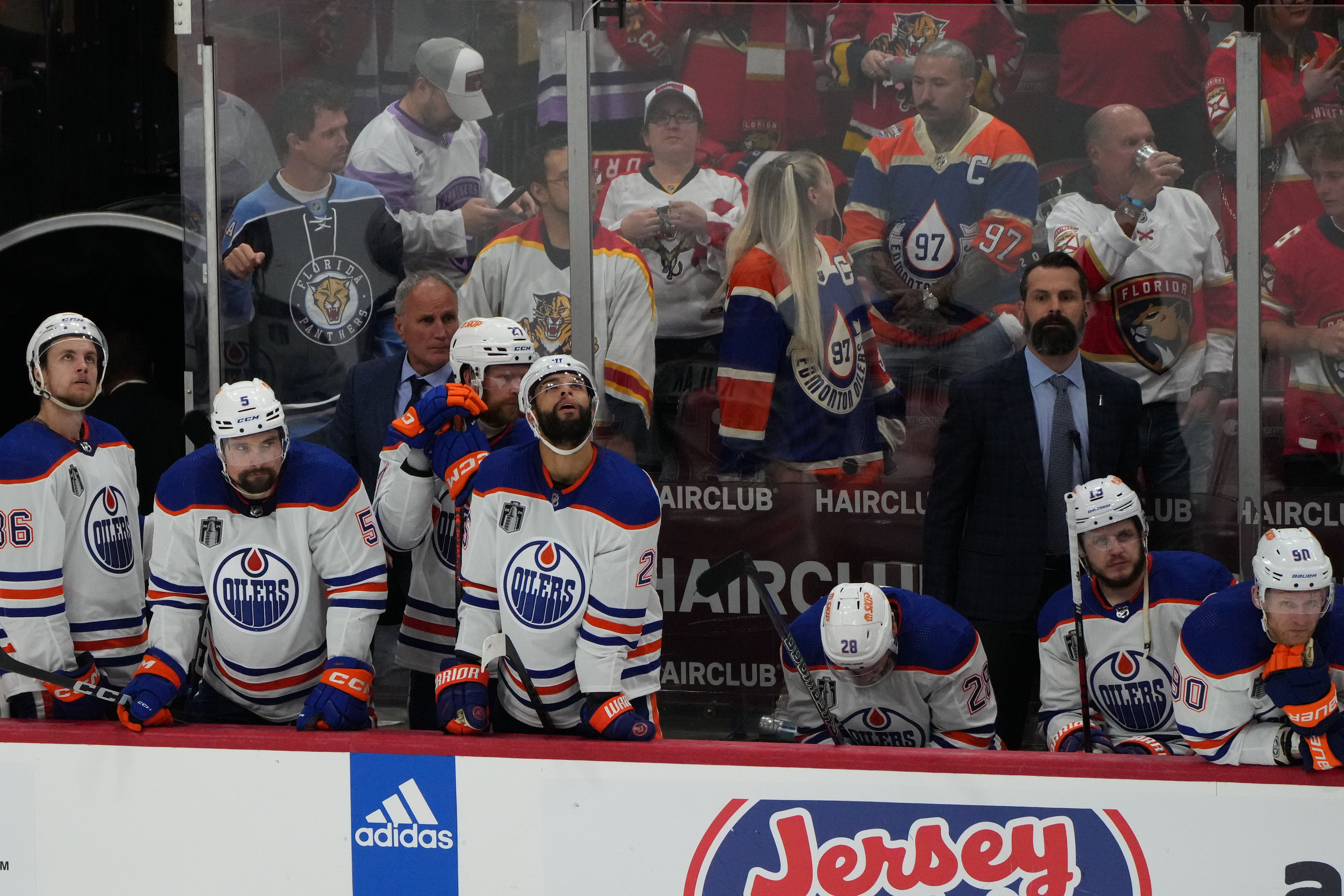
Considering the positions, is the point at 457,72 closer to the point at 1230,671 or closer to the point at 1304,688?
the point at 1230,671

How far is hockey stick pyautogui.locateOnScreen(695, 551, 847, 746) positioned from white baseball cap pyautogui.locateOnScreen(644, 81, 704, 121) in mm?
1681

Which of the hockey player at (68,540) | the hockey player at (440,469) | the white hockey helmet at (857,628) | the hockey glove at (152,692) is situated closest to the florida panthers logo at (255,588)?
the hockey glove at (152,692)

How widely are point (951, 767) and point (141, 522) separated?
2718 mm

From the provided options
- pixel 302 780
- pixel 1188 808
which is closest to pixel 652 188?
pixel 302 780

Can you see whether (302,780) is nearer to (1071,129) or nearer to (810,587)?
(810,587)

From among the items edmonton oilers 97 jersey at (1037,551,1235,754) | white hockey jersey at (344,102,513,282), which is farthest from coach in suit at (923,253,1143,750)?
white hockey jersey at (344,102,513,282)

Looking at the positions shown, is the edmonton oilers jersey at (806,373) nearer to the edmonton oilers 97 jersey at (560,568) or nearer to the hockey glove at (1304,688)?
the edmonton oilers 97 jersey at (560,568)

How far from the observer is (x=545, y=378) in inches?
137

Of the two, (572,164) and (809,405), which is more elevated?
(572,164)

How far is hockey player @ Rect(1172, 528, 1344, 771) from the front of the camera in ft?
9.95

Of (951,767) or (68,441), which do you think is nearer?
(951,767)

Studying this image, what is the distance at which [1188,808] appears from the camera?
296cm

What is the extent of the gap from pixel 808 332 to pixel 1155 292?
3.60 ft

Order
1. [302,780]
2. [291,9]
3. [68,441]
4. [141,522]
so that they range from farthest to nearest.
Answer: [291,9] → [141,522] → [68,441] → [302,780]
